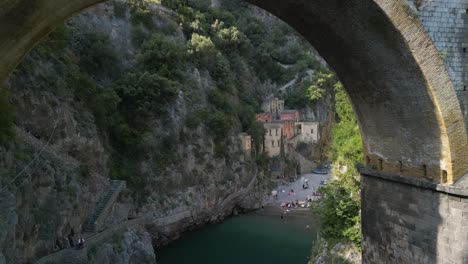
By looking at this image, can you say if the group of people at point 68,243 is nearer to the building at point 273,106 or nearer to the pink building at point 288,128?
the pink building at point 288,128

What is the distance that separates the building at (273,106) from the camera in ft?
183

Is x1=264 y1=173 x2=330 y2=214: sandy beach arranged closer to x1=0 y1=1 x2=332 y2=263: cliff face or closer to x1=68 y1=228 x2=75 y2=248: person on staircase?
x1=0 y1=1 x2=332 y2=263: cliff face

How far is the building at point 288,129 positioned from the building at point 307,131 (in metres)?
1.43

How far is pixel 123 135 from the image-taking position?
29000mm

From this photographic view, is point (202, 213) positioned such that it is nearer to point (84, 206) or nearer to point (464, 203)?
point (84, 206)

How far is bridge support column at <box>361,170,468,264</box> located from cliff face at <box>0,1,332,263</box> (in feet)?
30.8

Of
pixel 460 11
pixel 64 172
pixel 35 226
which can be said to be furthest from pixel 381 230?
pixel 64 172

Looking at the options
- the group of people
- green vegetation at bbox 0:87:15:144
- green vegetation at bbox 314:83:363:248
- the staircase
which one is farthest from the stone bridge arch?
the staircase

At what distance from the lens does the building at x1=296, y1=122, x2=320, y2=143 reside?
57719 mm

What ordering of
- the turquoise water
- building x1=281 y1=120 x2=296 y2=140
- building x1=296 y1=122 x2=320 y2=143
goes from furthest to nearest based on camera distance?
1. building x1=296 y1=122 x2=320 y2=143
2. building x1=281 y1=120 x2=296 y2=140
3. the turquoise water

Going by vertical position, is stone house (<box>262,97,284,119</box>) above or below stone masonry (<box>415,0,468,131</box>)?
above

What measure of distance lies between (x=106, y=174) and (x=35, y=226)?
1010 centimetres

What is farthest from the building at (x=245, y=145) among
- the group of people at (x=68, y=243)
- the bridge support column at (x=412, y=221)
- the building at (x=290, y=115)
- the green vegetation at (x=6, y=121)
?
the bridge support column at (x=412, y=221)

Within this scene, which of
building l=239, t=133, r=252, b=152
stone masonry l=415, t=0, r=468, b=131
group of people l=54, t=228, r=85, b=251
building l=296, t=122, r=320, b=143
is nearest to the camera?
stone masonry l=415, t=0, r=468, b=131
